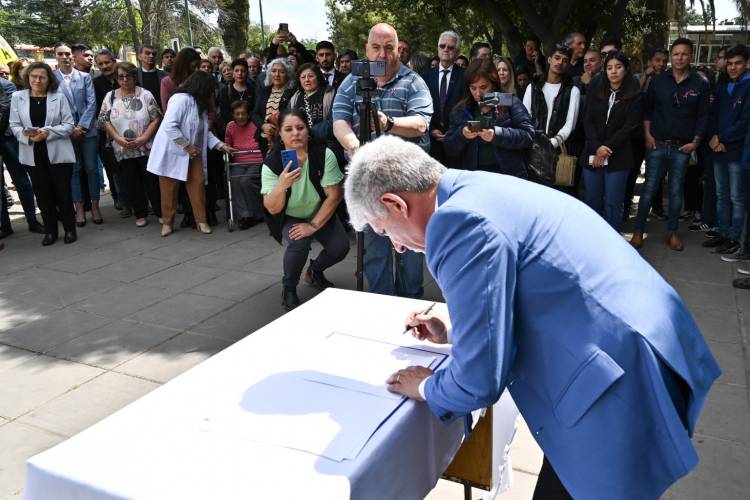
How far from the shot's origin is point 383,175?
1.64 m

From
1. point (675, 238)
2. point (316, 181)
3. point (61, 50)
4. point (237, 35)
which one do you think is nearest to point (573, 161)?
point (675, 238)

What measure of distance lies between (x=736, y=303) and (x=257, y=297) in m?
3.69

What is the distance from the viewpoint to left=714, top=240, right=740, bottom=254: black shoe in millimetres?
6121

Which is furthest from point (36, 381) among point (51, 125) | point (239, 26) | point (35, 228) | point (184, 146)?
point (239, 26)

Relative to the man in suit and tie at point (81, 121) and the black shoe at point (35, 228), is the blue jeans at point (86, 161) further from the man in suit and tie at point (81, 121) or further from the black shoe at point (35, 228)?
the black shoe at point (35, 228)

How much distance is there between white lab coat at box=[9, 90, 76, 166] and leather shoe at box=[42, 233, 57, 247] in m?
0.77

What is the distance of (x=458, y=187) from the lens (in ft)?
5.38

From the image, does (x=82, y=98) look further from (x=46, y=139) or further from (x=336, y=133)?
(x=336, y=133)

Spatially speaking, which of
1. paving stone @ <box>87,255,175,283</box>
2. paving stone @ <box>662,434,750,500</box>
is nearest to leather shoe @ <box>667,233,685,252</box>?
paving stone @ <box>662,434,750,500</box>

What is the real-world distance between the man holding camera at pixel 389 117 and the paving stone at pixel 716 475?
2.06 m

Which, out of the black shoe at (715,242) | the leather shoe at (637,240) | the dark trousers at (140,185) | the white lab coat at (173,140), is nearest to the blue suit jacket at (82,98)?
the dark trousers at (140,185)

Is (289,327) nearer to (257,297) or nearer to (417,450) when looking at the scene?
(417,450)

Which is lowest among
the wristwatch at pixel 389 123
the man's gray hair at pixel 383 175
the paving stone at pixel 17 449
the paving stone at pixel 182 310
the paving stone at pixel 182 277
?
the paving stone at pixel 17 449

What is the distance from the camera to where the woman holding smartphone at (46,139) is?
6449mm
